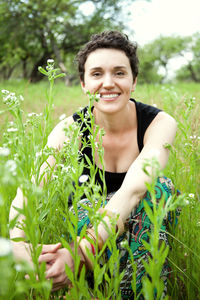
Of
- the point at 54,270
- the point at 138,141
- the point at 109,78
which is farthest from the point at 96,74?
the point at 54,270

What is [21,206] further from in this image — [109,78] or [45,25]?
[45,25]

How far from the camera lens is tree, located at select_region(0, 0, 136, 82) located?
14.5 meters

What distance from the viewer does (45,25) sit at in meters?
15.1

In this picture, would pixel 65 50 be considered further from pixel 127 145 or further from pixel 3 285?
pixel 3 285

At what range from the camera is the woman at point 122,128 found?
4.52 feet

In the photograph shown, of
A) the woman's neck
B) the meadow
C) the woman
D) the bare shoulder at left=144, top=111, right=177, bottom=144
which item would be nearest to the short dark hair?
the woman

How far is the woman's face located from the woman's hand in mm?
970

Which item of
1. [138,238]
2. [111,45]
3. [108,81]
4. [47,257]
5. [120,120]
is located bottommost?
[138,238]

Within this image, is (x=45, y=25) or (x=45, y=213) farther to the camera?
(x=45, y=25)

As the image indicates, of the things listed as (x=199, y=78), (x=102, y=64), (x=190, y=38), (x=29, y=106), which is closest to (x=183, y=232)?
(x=102, y=64)

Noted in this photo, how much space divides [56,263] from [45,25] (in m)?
16.0

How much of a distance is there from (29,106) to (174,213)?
3989mm

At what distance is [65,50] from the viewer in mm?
18062

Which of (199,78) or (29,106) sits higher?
(199,78)
